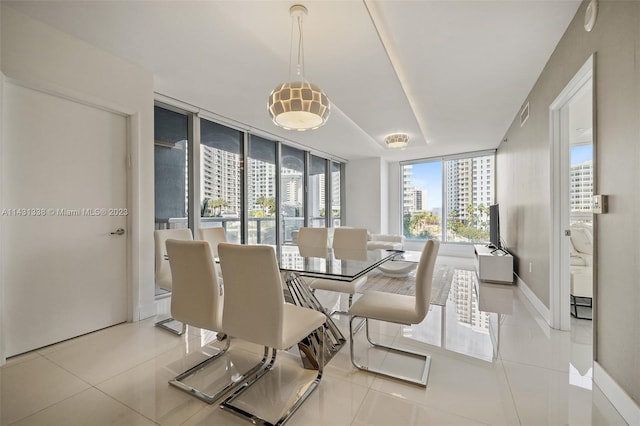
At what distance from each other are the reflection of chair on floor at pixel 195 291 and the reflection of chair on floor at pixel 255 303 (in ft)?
0.48

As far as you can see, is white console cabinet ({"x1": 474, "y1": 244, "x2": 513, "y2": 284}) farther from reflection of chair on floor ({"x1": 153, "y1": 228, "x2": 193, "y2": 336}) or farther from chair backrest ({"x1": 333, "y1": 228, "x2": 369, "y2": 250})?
reflection of chair on floor ({"x1": 153, "y1": 228, "x2": 193, "y2": 336})

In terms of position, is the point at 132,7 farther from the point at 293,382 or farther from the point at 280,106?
the point at 293,382

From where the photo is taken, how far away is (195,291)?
1.75 m

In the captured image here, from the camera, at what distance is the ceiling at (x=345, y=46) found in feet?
6.75

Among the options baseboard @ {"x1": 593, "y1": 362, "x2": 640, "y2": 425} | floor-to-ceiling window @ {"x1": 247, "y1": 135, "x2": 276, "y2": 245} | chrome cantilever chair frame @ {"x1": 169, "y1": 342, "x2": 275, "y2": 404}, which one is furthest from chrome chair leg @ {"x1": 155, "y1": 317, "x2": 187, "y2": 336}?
baseboard @ {"x1": 593, "y1": 362, "x2": 640, "y2": 425}

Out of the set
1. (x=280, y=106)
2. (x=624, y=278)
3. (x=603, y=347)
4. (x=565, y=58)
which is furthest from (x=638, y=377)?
(x=280, y=106)

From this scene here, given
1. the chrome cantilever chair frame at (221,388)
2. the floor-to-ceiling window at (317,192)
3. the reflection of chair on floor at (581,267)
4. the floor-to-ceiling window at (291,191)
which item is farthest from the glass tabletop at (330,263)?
the floor-to-ceiling window at (317,192)

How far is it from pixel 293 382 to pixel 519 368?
1596 mm

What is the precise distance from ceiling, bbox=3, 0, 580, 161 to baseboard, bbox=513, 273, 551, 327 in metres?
2.53

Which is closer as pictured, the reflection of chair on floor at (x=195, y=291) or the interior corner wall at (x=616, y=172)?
the interior corner wall at (x=616, y=172)

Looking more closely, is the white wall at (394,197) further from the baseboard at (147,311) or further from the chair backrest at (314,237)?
the baseboard at (147,311)

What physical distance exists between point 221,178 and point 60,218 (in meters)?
2.11

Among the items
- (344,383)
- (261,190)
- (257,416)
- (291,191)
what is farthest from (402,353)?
(291,191)

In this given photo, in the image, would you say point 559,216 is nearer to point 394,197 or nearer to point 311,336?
point 311,336
